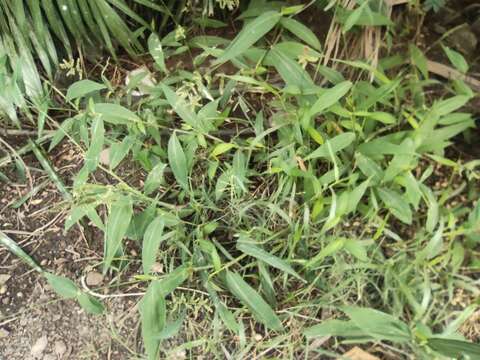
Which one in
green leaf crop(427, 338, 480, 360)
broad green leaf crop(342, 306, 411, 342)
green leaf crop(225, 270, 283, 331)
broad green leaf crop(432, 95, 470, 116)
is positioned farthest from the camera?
broad green leaf crop(432, 95, 470, 116)

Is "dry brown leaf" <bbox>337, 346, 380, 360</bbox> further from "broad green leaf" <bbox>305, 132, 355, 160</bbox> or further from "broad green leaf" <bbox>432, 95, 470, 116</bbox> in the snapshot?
"broad green leaf" <bbox>432, 95, 470, 116</bbox>

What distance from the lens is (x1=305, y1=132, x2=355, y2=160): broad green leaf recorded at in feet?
3.56

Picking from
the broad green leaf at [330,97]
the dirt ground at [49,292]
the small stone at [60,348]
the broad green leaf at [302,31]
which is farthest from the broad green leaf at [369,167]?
the small stone at [60,348]

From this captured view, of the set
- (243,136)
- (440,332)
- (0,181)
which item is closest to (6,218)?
(0,181)

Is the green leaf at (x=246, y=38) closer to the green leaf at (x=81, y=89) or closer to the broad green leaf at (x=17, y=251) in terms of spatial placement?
the green leaf at (x=81, y=89)

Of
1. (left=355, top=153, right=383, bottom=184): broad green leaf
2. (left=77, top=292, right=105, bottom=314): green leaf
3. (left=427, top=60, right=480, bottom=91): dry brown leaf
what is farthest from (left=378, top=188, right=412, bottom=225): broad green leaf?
(left=77, top=292, right=105, bottom=314): green leaf

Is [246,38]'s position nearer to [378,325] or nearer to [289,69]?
[289,69]

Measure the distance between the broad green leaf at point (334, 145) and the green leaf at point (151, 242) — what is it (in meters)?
0.33

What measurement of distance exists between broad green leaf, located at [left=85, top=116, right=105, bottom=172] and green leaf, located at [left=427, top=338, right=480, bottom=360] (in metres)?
0.72

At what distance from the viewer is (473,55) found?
4.58 ft

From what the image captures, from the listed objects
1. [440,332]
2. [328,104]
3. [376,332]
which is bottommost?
[440,332]

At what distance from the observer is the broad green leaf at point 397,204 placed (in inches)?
44.6

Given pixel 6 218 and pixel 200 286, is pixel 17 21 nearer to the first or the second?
pixel 6 218

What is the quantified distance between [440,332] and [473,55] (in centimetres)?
70
